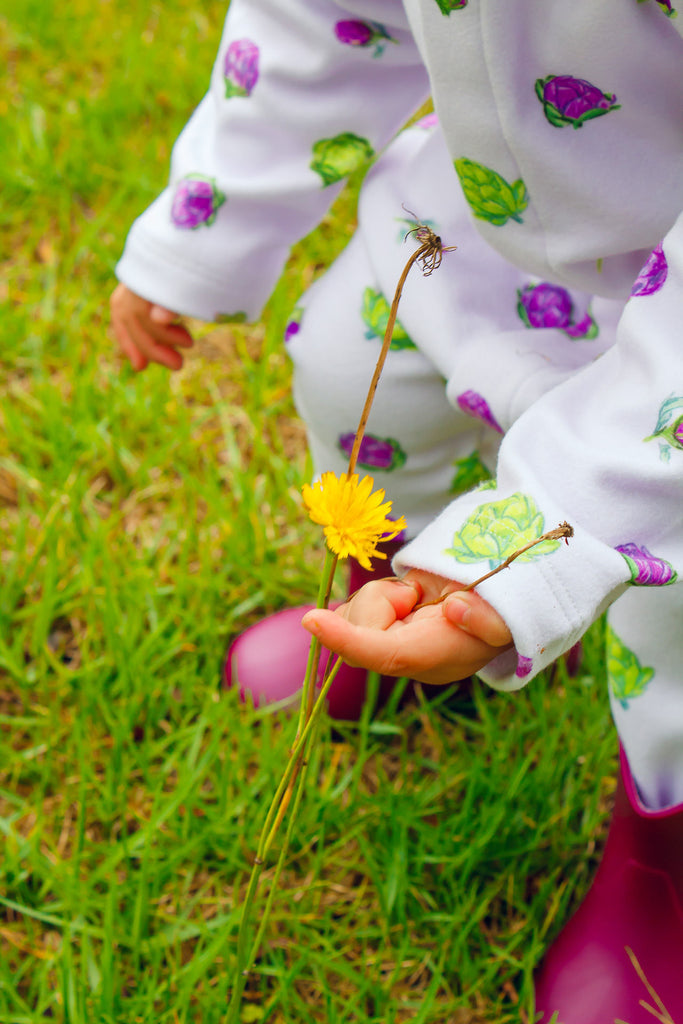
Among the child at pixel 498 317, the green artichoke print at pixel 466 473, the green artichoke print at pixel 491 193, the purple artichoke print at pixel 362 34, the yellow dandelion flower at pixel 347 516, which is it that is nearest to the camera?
the yellow dandelion flower at pixel 347 516

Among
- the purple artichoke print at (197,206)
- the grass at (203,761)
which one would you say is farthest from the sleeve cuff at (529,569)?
the purple artichoke print at (197,206)

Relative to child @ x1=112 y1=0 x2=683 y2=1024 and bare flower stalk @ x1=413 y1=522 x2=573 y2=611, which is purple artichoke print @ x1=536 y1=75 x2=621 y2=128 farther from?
bare flower stalk @ x1=413 y1=522 x2=573 y2=611

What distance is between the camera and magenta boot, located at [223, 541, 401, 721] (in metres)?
0.97

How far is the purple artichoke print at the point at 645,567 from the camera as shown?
553 mm

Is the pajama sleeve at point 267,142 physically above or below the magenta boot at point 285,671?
above

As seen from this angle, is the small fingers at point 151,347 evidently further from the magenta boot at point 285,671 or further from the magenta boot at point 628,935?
the magenta boot at point 628,935

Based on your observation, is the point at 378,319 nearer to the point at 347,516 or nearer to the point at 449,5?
the point at 449,5

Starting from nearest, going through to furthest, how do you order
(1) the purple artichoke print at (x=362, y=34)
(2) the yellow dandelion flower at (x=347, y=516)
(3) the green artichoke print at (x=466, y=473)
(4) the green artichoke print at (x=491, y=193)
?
(2) the yellow dandelion flower at (x=347, y=516)
(4) the green artichoke print at (x=491, y=193)
(1) the purple artichoke print at (x=362, y=34)
(3) the green artichoke print at (x=466, y=473)

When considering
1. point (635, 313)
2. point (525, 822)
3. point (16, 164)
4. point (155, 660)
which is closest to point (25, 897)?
point (155, 660)

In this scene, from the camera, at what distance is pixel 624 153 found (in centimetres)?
67

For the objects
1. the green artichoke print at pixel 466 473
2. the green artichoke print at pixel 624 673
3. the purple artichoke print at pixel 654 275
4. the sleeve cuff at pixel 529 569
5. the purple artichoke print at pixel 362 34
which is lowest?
the green artichoke print at pixel 624 673

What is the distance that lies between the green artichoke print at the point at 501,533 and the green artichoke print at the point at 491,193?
267 mm

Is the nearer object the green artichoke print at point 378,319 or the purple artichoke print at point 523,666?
the purple artichoke print at point 523,666

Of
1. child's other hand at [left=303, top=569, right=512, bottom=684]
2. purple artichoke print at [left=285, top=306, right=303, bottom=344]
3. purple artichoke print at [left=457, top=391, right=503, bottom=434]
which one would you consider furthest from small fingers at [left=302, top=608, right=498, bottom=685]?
purple artichoke print at [left=285, top=306, right=303, bottom=344]
